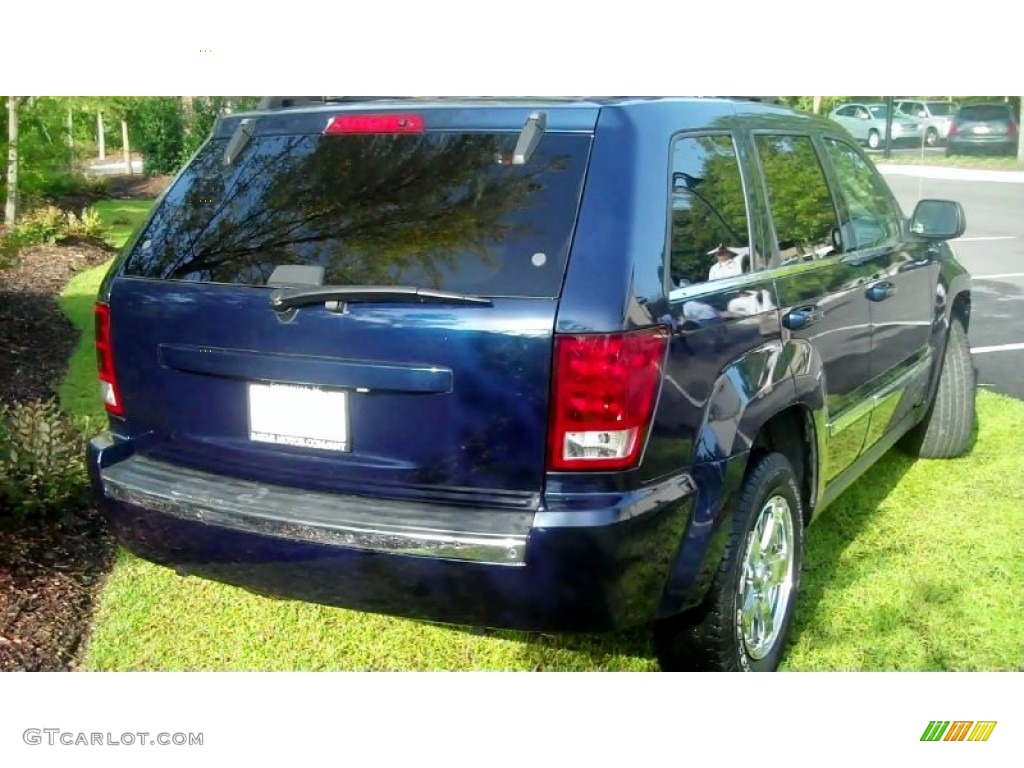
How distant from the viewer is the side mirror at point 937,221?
12.3ft

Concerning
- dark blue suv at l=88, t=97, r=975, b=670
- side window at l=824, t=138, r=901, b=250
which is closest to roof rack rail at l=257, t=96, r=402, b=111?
dark blue suv at l=88, t=97, r=975, b=670

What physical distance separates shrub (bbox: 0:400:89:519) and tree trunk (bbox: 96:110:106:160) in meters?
1.01

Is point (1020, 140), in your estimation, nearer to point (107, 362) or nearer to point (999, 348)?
point (999, 348)

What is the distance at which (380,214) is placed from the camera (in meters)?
2.41

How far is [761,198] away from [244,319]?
5.12ft

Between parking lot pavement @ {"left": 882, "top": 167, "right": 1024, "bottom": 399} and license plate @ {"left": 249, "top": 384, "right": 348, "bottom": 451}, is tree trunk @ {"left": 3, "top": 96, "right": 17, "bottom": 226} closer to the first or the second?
license plate @ {"left": 249, "top": 384, "right": 348, "bottom": 451}

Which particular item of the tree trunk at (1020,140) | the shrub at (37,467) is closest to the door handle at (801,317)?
the tree trunk at (1020,140)

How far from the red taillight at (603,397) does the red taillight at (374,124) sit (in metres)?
0.77

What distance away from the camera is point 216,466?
256 cm

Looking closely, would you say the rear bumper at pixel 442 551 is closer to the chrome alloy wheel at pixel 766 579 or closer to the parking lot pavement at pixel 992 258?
the chrome alloy wheel at pixel 766 579

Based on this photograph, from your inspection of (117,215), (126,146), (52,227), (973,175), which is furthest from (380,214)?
(52,227)

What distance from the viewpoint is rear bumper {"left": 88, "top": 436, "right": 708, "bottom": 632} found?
2.18 metres

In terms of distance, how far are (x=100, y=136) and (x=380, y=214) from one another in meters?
1.43
